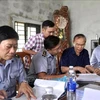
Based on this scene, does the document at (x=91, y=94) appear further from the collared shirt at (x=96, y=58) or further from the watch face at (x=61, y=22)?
the watch face at (x=61, y=22)

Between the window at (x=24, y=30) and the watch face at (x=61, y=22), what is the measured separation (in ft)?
1.91

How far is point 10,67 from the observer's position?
1.41 meters

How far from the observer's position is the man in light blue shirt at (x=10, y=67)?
49.9 inches

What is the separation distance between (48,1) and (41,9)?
0.37 meters

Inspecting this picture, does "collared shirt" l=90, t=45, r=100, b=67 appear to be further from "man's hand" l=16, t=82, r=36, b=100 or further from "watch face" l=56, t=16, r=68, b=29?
"watch face" l=56, t=16, r=68, b=29

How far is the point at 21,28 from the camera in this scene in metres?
3.97

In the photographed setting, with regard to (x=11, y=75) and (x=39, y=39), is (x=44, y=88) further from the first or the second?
(x=39, y=39)

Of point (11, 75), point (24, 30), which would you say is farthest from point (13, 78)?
point (24, 30)

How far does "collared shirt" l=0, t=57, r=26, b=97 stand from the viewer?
1369 millimetres

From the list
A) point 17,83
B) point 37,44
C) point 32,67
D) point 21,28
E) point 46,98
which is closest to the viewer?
point 46,98

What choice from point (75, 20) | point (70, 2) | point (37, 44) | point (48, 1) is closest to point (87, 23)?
point (75, 20)

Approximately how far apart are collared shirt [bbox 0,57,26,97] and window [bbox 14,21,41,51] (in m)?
2.43

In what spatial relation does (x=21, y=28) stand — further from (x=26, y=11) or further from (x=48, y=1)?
(x=48, y=1)

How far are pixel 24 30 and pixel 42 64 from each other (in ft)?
7.83
